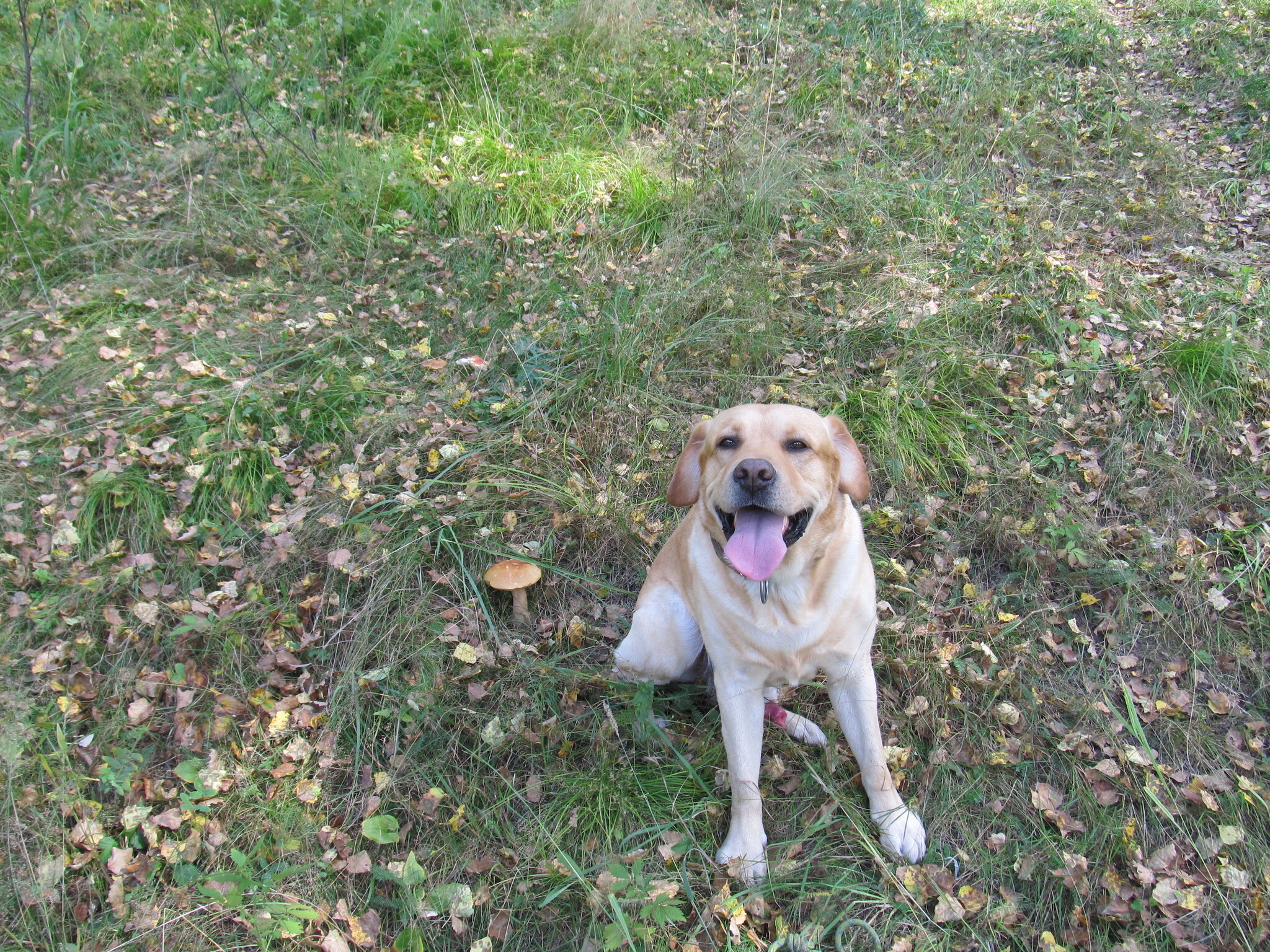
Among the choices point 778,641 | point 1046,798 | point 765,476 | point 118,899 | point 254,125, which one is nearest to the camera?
point 765,476

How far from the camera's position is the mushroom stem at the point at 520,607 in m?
3.30

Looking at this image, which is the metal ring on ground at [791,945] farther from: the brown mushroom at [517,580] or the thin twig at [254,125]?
the thin twig at [254,125]

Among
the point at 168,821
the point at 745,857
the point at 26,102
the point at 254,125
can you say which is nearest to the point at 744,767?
the point at 745,857

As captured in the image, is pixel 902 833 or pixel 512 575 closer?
pixel 902 833

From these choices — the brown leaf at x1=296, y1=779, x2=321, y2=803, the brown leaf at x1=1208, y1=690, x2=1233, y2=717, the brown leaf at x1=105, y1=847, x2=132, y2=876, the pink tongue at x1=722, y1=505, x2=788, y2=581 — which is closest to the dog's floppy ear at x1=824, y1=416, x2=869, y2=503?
the pink tongue at x1=722, y1=505, x2=788, y2=581

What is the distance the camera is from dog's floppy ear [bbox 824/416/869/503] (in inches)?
98.7

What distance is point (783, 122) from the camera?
5957mm

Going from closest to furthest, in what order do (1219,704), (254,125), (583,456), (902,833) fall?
(902,833) < (1219,704) < (583,456) < (254,125)

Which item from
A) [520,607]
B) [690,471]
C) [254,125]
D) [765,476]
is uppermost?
[254,125]

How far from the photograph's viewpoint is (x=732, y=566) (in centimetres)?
242

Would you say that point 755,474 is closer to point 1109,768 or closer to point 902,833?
point 902,833

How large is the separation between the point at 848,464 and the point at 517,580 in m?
1.50

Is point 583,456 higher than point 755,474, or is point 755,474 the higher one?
point 755,474

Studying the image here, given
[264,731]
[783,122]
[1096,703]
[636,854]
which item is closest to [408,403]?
[264,731]
